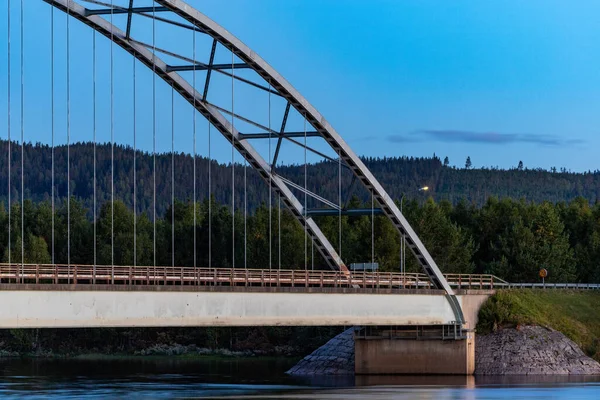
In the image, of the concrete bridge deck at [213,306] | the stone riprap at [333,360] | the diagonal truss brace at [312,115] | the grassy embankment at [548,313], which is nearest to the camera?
the concrete bridge deck at [213,306]

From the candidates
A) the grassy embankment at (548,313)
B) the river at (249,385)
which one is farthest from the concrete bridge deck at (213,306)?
the river at (249,385)

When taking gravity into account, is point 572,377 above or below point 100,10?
below

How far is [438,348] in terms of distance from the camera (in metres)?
87.7

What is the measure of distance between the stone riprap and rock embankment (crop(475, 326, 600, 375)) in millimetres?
9604

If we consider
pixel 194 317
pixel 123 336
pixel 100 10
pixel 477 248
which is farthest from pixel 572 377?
pixel 123 336

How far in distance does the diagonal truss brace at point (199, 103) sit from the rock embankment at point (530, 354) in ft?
36.7

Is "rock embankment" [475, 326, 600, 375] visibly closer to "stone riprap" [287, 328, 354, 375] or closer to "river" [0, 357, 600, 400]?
"river" [0, 357, 600, 400]

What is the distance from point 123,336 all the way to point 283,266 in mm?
18882

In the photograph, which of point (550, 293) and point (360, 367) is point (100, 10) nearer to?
point (360, 367)

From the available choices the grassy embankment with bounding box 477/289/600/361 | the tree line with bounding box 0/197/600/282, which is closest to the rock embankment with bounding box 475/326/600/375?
the grassy embankment with bounding box 477/289/600/361

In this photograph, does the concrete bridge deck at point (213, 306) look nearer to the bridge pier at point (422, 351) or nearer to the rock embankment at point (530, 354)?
the bridge pier at point (422, 351)

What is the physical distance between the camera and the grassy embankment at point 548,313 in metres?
90.2

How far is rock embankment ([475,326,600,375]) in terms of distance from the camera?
86.6 m

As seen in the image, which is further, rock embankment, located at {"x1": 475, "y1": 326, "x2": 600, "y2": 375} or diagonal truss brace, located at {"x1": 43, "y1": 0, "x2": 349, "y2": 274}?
rock embankment, located at {"x1": 475, "y1": 326, "x2": 600, "y2": 375}
